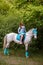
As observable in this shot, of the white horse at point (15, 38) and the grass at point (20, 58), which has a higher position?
the white horse at point (15, 38)

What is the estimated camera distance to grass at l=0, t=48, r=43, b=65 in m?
12.1

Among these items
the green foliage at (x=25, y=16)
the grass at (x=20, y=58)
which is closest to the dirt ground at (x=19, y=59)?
the grass at (x=20, y=58)

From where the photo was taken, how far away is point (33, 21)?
12.6 m

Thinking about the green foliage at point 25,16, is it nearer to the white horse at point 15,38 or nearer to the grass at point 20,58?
the white horse at point 15,38

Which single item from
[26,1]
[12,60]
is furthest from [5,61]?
[26,1]

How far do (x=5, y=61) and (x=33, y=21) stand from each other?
2.08m

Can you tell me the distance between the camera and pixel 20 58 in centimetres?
1308

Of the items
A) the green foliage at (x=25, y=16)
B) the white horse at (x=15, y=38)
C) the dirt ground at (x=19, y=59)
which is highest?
the green foliage at (x=25, y=16)

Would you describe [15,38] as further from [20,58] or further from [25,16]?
[25,16]

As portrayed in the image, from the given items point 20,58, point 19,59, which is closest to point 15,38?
point 20,58

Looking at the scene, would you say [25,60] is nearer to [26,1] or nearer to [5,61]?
[5,61]

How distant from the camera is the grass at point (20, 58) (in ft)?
39.7

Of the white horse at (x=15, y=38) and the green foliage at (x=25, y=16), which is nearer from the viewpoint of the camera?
the green foliage at (x=25, y=16)

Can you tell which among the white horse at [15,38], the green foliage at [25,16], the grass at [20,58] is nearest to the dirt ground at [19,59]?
the grass at [20,58]
